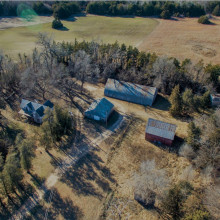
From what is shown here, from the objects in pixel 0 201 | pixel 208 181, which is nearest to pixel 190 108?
pixel 208 181

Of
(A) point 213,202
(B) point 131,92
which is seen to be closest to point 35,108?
(B) point 131,92

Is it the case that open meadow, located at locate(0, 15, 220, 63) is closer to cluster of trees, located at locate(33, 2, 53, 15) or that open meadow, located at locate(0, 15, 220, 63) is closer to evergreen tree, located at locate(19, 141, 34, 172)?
cluster of trees, located at locate(33, 2, 53, 15)

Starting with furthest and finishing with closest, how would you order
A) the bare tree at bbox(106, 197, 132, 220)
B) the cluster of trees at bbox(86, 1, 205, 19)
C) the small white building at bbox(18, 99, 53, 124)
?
the cluster of trees at bbox(86, 1, 205, 19)
the small white building at bbox(18, 99, 53, 124)
the bare tree at bbox(106, 197, 132, 220)

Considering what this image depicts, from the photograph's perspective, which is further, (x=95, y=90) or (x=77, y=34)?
(x=77, y=34)

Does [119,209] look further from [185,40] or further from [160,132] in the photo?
[185,40]

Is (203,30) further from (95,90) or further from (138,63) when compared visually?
(95,90)

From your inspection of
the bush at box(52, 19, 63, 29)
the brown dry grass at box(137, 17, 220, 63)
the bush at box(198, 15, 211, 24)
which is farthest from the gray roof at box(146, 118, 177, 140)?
the bush at box(198, 15, 211, 24)
